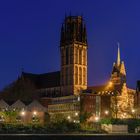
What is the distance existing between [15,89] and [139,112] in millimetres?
49703

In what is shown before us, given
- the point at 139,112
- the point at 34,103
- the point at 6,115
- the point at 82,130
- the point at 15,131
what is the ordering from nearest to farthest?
the point at 15,131, the point at 82,130, the point at 6,115, the point at 34,103, the point at 139,112

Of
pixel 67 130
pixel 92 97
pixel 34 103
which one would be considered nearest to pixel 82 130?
pixel 67 130

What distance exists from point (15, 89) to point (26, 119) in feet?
182

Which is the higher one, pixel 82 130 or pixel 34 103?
pixel 34 103

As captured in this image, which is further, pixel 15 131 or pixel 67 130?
pixel 67 130

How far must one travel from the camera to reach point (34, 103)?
152 m

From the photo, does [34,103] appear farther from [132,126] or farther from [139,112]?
[132,126]

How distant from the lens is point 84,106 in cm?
18825

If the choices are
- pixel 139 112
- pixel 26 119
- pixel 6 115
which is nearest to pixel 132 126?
pixel 6 115

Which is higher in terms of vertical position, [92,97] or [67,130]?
[92,97]
